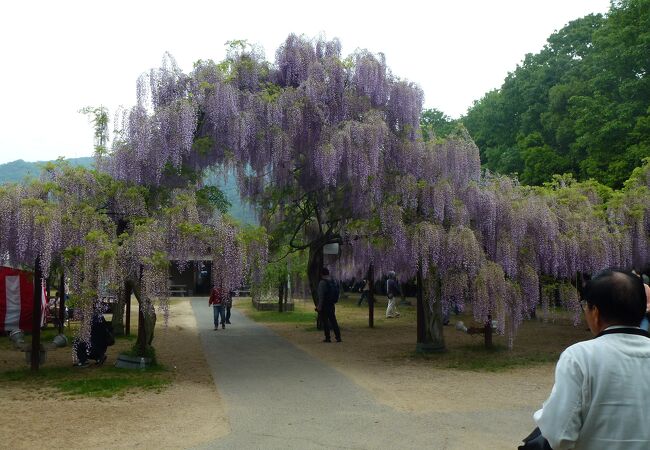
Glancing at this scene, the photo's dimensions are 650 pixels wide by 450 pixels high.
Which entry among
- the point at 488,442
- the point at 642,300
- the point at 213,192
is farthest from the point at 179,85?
the point at 642,300

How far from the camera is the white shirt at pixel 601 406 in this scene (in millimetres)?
2135

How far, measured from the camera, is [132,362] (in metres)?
10.3

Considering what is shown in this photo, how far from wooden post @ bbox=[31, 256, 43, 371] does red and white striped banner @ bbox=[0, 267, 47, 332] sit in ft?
19.6

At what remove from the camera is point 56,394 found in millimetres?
8305

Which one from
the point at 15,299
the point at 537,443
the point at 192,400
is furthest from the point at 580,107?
the point at 537,443

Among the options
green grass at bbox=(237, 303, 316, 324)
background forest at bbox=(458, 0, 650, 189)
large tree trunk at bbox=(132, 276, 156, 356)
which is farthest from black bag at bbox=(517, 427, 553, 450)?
background forest at bbox=(458, 0, 650, 189)

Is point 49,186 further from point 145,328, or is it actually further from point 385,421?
point 385,421

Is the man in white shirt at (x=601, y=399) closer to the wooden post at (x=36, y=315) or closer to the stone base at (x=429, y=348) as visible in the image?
the wooden post at (x=36, y=315)

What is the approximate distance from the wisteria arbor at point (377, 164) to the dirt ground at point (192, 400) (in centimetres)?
164

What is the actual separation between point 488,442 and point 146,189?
23.2ft

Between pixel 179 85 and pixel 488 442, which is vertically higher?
pixel 179 85

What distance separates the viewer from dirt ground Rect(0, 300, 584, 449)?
6.14 m

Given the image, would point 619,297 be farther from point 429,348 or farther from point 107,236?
point 429,348

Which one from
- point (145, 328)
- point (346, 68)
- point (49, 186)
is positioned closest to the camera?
point (49, 186)
